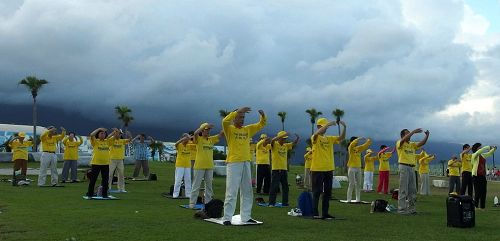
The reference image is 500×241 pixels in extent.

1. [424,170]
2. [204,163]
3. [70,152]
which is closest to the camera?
[204,163]

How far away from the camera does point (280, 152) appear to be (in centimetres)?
1587

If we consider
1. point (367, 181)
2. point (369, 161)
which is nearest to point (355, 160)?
point (369, 161)

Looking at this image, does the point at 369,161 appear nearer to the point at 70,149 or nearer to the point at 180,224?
the point at 70,149

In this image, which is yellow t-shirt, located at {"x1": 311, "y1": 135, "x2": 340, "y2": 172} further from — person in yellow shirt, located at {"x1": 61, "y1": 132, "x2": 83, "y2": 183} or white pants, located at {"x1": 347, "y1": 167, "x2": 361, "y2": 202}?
person in yellow shirt, located at {"x1": 61, "y1": 132, "x2": 83, "y2": 183}

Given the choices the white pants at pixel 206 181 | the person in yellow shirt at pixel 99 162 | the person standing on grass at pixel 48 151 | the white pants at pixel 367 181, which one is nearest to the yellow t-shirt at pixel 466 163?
the white pants at pixel 367 181

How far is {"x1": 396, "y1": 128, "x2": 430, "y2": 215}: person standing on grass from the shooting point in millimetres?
13828

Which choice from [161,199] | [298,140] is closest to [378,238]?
[298,140]

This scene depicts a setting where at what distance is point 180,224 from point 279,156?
19.1 feet

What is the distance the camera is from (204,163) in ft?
43.6

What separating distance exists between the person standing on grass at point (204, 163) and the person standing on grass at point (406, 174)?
4.86 metres

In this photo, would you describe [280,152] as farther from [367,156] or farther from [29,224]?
[367,156]

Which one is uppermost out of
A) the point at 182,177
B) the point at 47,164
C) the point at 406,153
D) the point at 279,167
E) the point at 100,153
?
the point at 406,153

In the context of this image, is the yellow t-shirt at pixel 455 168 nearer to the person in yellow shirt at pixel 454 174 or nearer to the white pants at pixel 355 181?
the person in yellow shirt at pixel 454 174

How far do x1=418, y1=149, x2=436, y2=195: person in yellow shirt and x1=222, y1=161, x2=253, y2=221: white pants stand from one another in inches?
602
